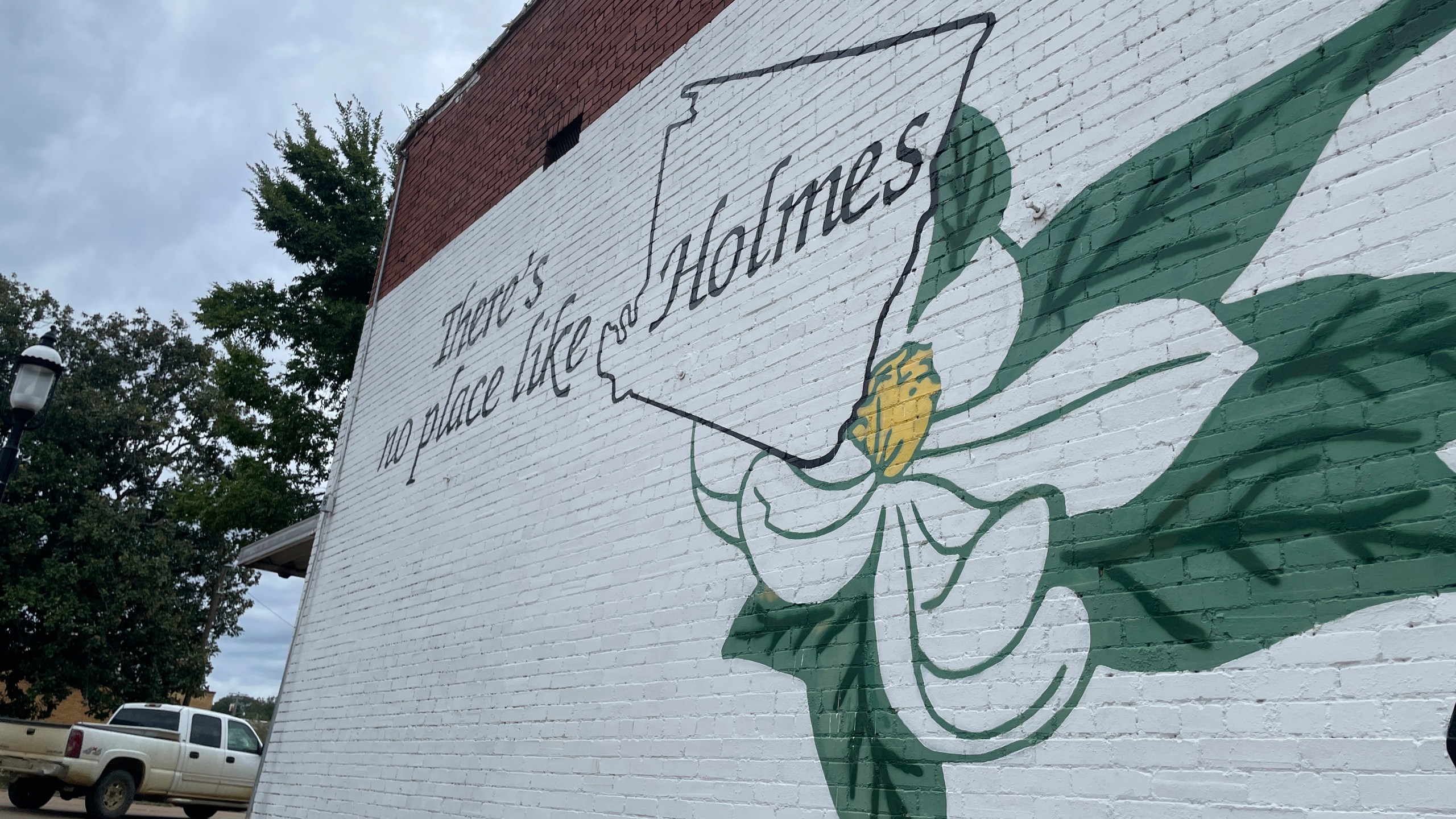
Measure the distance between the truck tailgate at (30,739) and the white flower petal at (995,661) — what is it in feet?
36.4

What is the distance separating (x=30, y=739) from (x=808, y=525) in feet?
35.3

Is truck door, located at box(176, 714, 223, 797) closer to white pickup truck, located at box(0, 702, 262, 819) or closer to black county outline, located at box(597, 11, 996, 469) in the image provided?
white pickup truck, located at box(0, 702, 262, 819)

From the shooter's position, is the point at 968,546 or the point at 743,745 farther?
the point at 743,745

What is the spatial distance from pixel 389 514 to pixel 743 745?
4.79 m

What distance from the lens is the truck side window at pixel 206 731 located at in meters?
11.9

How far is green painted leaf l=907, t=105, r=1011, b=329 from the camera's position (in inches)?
158

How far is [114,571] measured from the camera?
20922 millimetres

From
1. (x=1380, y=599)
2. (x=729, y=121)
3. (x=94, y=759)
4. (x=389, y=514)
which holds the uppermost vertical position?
(x=729, y=121)

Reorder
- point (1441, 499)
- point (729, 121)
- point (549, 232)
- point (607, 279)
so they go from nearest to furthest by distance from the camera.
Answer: point (1441, 499) < point (729, 121) < point (607, 279) < point (549, 232)

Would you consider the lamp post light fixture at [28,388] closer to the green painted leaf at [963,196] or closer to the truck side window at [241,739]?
the green painted leaf at [963,196]

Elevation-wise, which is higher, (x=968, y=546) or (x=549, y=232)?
(x=549, y=232)

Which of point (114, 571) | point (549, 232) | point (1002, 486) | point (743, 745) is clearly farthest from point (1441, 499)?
point (114, 571)

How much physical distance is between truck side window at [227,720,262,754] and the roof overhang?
261 cm

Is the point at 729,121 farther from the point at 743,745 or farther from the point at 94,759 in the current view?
the point at 94,759
